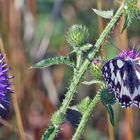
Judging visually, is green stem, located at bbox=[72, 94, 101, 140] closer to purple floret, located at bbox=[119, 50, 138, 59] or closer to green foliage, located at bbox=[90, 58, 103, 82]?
green foliage, located at bbox=[90, 58, 103, 82]

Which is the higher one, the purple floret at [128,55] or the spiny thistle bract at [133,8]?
the spiny thistle bract at [133,8]

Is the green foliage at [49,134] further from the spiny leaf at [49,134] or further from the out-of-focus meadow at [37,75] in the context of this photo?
the out-of-focus meadow at [37,75]

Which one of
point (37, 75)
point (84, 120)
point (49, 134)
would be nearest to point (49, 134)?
point (49, 134)

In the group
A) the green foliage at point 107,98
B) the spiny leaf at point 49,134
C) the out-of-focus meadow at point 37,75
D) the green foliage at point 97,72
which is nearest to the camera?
the spiny leaf at point 49,134

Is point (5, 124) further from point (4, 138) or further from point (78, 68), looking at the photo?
point (78, 68)

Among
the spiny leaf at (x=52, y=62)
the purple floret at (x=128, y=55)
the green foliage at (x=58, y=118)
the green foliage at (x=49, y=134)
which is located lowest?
the green foliage at (x=49, y=134)

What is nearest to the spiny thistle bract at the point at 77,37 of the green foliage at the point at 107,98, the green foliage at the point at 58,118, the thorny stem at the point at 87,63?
the thorny stem at the point at 87,63

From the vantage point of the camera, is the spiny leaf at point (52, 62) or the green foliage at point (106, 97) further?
the green foliage at point (106, 97)

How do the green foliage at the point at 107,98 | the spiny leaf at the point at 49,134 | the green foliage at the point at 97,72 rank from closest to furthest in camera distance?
the spiny leaf at the point at 49,134
the green foliage at the point at 107,98
the green foliage at the point at 97,72

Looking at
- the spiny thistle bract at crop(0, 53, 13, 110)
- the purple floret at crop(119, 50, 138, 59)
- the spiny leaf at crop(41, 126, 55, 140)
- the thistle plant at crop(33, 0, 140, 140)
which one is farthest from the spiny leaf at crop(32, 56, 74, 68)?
the purple floret at crop(119, 50, 138, 59)

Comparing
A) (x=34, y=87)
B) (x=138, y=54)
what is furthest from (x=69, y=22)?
(x=138, y=54)
